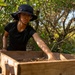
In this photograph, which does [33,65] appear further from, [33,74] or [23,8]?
[23,8]

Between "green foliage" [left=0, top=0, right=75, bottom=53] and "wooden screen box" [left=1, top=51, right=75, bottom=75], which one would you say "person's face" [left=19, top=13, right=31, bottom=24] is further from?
"green foliage" [left=0, top=0, right=75, bottom=53]

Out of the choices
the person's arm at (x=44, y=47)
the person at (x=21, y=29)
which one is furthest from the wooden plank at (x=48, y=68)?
the person at (x=21, y=29)

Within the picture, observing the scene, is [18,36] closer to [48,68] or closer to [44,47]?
[44,47]

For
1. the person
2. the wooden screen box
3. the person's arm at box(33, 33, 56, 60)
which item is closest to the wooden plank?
the wooden screen box

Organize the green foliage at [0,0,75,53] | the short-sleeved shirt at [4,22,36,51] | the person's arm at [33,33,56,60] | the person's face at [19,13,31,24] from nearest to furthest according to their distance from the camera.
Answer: the person's arm at [33,33,56,60] → the person's face at [19,13,31,24] → the short-sleeved shirt at [4,22,36,51] → the green foliage at [0,0,75,53]

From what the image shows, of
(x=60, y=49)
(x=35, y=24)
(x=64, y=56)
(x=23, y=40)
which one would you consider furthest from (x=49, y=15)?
(x=64, y=56)

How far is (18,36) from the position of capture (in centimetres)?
331

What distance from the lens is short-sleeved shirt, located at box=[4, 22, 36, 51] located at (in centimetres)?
330

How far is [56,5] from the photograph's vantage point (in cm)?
652

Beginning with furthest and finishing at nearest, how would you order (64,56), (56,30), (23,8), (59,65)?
(56,30)
(23,8)
(64,56)
(59,65)

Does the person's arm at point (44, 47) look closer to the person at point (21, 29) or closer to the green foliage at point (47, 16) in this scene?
the person at point (21, 29)

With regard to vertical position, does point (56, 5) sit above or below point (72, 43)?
above

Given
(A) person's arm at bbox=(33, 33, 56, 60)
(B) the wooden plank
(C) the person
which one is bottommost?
(B) the wooden plank

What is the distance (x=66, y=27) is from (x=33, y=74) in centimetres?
576
